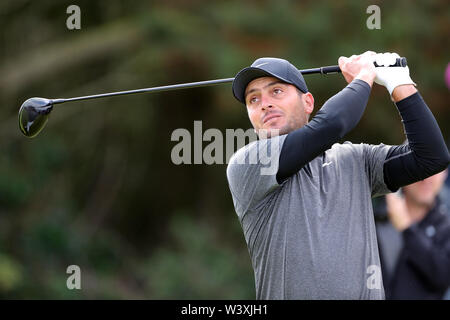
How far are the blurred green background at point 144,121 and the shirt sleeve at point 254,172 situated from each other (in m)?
4.48

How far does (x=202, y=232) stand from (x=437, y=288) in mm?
4085

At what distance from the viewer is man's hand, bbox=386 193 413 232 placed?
4.16m

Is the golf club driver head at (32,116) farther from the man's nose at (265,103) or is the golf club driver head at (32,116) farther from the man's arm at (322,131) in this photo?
the man's arm at (322,131)

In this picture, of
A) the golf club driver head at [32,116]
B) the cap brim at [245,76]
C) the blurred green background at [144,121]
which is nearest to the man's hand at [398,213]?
the cap brim at [245,76]

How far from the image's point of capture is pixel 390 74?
2359 mm

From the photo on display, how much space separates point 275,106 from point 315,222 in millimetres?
469

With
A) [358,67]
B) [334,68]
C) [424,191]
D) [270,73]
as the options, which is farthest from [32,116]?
[424,191]

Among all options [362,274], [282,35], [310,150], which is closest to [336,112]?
[310,150]

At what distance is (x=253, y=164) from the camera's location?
2.36 metres

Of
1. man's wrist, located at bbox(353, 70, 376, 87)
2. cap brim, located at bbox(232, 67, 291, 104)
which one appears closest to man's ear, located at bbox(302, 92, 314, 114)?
cap brim, located at bbox(232, 67, 291, 104)

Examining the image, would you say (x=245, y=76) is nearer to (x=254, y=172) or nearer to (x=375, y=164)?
(x=254, y=172)

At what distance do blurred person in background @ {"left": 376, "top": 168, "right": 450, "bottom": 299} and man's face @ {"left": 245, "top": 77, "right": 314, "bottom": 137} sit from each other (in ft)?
5.83

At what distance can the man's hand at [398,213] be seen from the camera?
4160 millimetres

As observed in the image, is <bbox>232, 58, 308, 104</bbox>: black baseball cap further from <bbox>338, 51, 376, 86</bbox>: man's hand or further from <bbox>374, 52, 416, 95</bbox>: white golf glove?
<bbox>374, 52, 416, 95</bbox>: white golf glove
